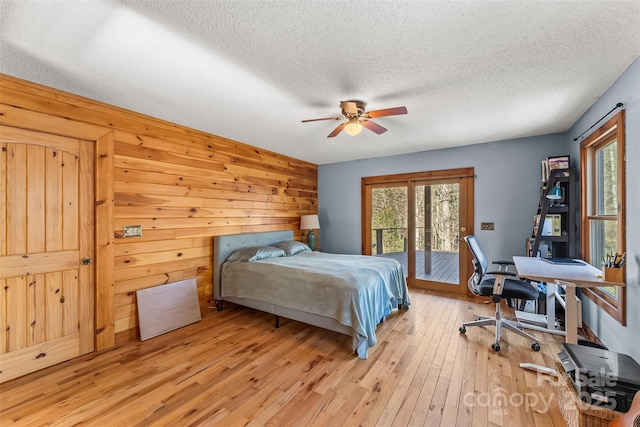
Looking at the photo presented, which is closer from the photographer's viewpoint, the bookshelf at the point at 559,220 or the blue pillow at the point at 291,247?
the bookshelf at the point at 559,220

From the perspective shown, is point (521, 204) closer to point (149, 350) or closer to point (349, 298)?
point (349, 298)

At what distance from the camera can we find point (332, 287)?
2.57 metres

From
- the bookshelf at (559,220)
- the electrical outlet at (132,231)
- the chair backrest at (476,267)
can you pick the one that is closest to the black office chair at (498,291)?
the chair backrest at (476,267)

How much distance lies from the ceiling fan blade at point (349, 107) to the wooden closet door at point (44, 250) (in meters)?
2.47

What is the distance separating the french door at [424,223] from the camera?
4160 mm

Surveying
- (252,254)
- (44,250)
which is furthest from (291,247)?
(44,250)

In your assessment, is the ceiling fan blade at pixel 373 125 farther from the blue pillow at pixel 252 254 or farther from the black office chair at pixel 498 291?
the blue pillow at pixel 252 254

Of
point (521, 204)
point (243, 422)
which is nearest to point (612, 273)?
point (521, 204)

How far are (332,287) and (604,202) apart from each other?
2.91 m

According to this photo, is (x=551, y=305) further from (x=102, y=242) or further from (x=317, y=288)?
(x=102, y=242)

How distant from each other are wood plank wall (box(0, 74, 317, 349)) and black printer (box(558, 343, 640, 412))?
11.8ft

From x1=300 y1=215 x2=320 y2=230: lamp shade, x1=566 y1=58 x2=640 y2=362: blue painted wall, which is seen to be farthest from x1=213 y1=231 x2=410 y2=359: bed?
x1=566 y1=58 x2=640 y2=362: blue painted wall

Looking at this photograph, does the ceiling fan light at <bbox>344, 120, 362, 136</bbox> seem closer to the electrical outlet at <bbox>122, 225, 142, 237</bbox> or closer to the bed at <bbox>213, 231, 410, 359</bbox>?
the bed at <bbox>213, 231, 410, 359</bbox>

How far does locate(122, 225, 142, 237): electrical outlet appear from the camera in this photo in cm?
269
